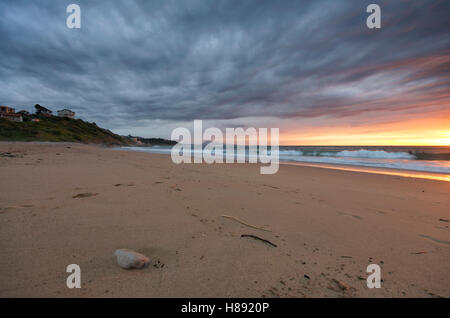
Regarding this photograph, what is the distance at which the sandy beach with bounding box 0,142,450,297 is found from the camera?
1.51 m

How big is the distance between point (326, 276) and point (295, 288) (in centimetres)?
40

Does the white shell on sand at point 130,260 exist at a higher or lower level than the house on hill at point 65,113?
lower

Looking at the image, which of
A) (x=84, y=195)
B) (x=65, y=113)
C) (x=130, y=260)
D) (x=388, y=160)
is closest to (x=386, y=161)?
(x=388, y=160)

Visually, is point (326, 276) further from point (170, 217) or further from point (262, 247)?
point (170, 217)

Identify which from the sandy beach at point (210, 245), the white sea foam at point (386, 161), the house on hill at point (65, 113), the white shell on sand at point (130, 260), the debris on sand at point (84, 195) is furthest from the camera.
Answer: the house on hill at point (65, 113)

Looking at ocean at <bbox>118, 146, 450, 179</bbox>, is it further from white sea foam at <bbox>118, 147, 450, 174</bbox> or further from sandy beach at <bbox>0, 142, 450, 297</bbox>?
sandy beach at <bbox>0, 142, 450, 297</bbox>

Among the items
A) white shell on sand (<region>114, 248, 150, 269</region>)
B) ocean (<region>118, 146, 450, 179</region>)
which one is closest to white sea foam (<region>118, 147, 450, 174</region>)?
ocean (<region>118, 146, 450, 179</region>)

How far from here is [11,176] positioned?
4578 millimetres

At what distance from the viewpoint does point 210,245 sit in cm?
216

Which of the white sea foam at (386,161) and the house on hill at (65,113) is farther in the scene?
the house on hill at (65,113)

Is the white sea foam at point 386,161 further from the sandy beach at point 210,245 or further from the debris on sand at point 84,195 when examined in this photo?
the debris on sand at point 84,195

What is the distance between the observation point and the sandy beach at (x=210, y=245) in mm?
1514

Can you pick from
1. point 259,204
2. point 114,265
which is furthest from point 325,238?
point 114,265

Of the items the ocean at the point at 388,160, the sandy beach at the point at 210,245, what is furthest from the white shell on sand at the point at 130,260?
the ocean at the point at 388,160
